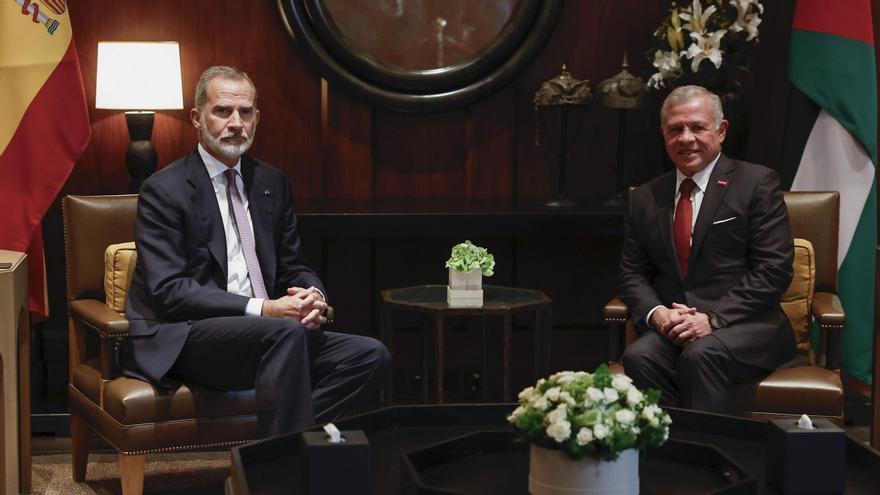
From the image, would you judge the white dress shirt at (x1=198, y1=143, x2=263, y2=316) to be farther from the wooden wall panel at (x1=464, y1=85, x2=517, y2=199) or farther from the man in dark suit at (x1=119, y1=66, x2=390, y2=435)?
the wooden wall panel at (x1=464, y1=85, x2=517, y2=199)

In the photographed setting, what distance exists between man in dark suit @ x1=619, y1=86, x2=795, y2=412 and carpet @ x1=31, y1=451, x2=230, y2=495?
4.92 feet

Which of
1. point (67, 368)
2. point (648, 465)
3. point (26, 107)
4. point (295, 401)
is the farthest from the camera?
point (67, 368)

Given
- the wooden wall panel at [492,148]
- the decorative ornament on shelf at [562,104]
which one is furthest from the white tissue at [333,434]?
the wooden wall panel at [492,148]

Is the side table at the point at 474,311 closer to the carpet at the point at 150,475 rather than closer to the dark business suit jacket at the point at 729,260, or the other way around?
the dark business suit jacket at the point at 729,260

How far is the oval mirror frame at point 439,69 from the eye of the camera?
16.7 ft

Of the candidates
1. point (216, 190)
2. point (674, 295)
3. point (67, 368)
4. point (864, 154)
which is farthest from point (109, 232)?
point (864, 154)

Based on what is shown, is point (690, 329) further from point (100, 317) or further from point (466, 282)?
point (100, 317)

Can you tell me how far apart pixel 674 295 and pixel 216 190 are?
5.14 feet

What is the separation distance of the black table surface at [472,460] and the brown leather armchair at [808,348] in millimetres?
716

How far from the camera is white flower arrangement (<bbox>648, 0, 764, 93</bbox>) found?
15.6 ft

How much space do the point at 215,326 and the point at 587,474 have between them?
1662mm

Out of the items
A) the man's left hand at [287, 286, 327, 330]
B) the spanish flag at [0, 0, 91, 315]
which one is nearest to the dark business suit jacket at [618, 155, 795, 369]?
the man's left hand at [287, 286, 327, 330]

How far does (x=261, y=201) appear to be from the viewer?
13.3ft

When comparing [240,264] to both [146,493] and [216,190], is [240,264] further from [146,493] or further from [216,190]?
[146,493]
